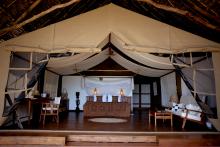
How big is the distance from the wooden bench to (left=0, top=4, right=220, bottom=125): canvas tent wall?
213 cm

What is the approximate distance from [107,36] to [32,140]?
3.12 meters

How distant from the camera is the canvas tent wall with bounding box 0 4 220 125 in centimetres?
516

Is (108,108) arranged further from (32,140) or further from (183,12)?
(183,12)

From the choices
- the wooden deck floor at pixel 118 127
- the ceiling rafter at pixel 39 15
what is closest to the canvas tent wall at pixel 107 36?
the ceiling rafter at pixel 39 15

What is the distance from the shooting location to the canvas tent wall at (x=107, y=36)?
5.16 metres

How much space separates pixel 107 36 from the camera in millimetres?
5500

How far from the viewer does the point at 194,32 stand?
5.34m

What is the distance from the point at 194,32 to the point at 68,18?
11.2 feet

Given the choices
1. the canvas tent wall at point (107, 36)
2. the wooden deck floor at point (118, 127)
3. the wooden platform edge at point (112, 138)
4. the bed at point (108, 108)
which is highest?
the canvas tent wall at point (107, 36)

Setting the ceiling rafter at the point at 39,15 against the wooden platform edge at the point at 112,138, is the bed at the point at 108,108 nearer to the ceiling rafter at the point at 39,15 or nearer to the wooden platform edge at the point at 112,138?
the wooden platform edge at the point at 112,138

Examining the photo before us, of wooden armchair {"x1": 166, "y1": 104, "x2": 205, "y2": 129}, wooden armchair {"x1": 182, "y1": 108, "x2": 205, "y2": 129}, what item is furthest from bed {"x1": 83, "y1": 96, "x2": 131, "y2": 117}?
wooden armchair {"x1": 182, "y1": 108, "x2": 205, "y2": 129}

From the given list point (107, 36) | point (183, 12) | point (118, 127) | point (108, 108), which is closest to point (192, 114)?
point (118, 127)

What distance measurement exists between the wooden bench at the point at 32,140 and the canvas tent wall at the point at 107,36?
7.00ft

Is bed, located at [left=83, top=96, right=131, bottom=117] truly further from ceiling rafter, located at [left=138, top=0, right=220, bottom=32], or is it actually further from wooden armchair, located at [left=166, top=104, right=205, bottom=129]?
ceiling rafter, located at [left=138, top=0, right=220, bottom=32]
